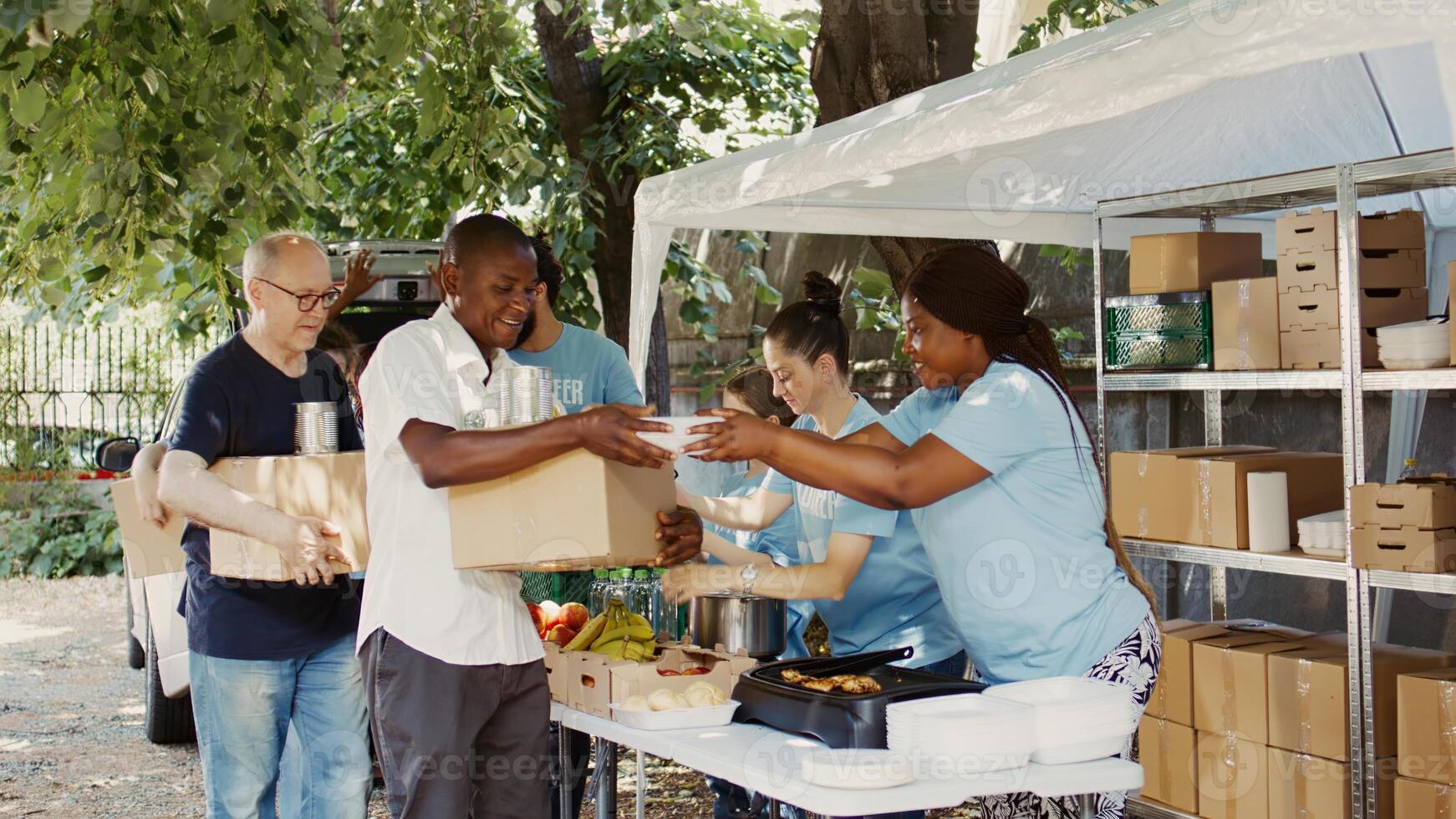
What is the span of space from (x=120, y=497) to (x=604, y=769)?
143cm

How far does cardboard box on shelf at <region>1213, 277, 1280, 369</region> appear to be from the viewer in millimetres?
3789

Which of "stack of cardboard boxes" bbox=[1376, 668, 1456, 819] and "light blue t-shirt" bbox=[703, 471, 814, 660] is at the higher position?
"light blue t-shirt" bbox=[703, 471, 814, 660]

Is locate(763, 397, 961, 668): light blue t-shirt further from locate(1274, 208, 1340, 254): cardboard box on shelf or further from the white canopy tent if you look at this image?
locate(1274, 208, 1340, 254): cardboard box on shelf

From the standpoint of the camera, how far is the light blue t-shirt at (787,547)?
3.59 m

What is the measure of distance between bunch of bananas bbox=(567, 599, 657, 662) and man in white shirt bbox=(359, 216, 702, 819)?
0.47m

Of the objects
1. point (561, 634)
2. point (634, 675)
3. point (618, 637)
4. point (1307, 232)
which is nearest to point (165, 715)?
point (561, 634)

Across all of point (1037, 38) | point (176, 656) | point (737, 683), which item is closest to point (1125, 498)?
point (737, 683)

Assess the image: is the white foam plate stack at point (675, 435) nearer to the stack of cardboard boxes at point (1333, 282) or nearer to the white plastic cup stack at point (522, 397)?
the white plastic cup stack at point (522, 397)

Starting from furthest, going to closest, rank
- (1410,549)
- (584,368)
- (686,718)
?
(584,368)
(1410,549)
(686,718)

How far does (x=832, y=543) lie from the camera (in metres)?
2.96

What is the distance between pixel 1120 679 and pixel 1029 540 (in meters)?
0.32

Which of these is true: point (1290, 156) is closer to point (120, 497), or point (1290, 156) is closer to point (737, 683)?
point (737, 683)

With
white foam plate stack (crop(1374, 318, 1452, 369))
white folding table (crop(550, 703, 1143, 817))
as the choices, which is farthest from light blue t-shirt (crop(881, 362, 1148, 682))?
white foam plate stack (crop(1374, 318, 1452, 369))

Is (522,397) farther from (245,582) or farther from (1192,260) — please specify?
(1192,260)
